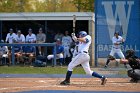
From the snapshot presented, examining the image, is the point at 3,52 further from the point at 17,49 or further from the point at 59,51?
the point at 59,51

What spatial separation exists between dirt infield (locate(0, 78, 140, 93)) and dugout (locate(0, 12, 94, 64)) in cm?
834

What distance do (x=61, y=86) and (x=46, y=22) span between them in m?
12.2

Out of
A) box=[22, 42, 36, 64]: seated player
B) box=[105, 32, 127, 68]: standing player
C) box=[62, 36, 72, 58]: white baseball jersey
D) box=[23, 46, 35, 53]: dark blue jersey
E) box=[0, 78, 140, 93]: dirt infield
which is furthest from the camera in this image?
box=[62, 36, 72, 58]: white baseball jersey

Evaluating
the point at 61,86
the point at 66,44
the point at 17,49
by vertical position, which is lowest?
the point at 61,86

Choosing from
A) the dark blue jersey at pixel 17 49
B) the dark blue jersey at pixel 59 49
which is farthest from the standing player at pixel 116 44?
the dark blue jersey at pixel 17 49

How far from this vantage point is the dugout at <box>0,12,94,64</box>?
77.5ft

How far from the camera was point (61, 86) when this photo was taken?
43.4 feet

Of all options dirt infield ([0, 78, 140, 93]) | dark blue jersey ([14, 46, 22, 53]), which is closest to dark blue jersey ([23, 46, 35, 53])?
dark blue jersey ([14, 46, 22, 53])

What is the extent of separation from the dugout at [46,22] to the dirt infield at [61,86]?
8.34m

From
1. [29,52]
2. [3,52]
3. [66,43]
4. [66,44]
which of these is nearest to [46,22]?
[66,43]

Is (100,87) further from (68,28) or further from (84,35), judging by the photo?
(68,28)

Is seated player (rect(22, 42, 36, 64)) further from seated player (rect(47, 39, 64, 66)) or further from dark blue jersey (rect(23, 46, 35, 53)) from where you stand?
seated player (rect(47, 39, 64, 66))

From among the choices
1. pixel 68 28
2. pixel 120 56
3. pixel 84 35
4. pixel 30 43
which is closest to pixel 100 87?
pixel 84 35

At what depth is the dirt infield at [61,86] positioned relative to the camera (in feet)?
41.3
